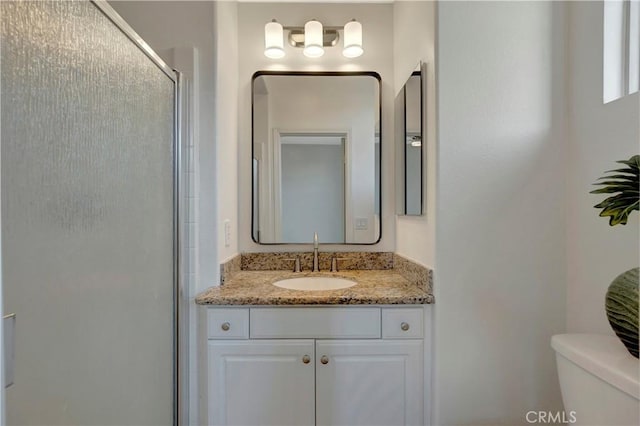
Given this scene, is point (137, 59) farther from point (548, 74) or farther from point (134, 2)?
point (548, 74)

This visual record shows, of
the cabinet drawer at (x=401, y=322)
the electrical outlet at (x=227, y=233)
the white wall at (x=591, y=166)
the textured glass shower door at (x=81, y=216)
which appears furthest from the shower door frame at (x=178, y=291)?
the white wall at (x=591, y=166)

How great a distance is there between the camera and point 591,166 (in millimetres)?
1204

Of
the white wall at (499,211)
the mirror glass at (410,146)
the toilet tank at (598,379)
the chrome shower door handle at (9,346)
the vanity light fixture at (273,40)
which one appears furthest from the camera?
the vanity light fixture at (273,40)

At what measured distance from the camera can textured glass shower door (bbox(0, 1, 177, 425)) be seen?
2.16 ft

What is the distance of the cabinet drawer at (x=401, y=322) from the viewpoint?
51.6 inches

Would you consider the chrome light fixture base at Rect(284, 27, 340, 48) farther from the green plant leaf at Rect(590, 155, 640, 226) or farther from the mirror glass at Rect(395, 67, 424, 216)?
the green plant leaf at Rect(590, 155, 640, 226)

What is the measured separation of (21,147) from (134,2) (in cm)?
110

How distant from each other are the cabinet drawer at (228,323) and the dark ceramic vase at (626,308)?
1.19 m

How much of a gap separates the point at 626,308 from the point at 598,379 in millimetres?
214

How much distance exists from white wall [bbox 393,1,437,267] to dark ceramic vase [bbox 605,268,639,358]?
1.79 feet

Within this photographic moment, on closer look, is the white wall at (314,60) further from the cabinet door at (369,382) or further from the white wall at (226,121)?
the cabinet door at (369,382)

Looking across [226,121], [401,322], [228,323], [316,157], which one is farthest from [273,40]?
[401,322]

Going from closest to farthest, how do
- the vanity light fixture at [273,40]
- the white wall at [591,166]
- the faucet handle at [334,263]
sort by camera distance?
the white wall at [591,166]
the vanity light fixture at [273,40]
the faucet handle at [334,263]

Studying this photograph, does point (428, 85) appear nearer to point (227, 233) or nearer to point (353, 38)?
point (353, 38)
